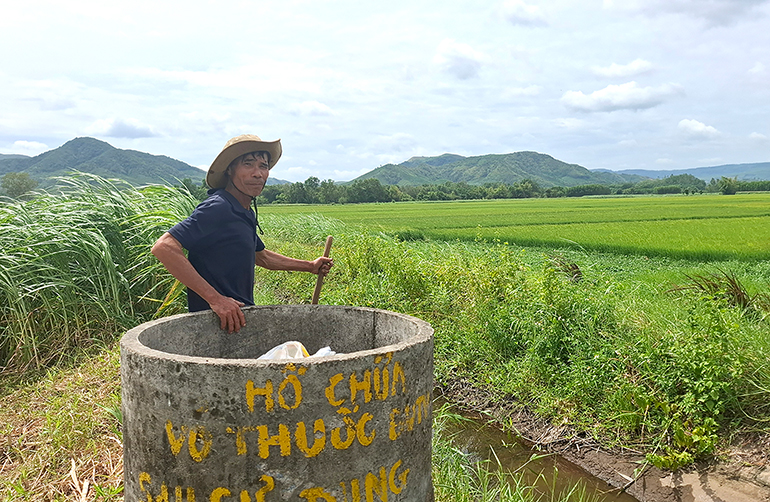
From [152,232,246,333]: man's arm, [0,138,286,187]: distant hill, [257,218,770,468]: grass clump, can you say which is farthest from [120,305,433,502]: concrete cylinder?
[0,138,286,187]: distant hill

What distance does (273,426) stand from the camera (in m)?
1.66

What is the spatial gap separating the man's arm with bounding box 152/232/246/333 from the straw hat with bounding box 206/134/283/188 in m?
0.54

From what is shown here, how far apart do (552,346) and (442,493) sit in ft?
6.91

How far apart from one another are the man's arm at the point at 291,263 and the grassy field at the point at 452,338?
4.37 ft

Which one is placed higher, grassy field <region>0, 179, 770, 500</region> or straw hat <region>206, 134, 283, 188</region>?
straw hat <region>206, 134, 283, 188</region>

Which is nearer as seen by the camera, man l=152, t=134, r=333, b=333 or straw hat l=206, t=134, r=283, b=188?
man l=152, t=134, r=333, b=333

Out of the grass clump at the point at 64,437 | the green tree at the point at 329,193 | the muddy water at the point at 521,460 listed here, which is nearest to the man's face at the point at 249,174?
the grass clump at the point at 64,437

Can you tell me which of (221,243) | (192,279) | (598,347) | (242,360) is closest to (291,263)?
(221,243)

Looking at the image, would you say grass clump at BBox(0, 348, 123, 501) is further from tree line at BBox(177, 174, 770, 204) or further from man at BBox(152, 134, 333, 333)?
tree line at BBox(177, 174, 770, 204)

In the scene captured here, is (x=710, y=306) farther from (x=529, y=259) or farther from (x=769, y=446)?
(x=529, y=259)

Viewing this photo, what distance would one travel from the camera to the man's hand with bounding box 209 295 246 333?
2.38 meters

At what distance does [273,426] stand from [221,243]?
1.19m

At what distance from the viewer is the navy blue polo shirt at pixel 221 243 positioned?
8.05 ft

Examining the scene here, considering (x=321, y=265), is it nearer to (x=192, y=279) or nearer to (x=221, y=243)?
(x=221, y=243)
